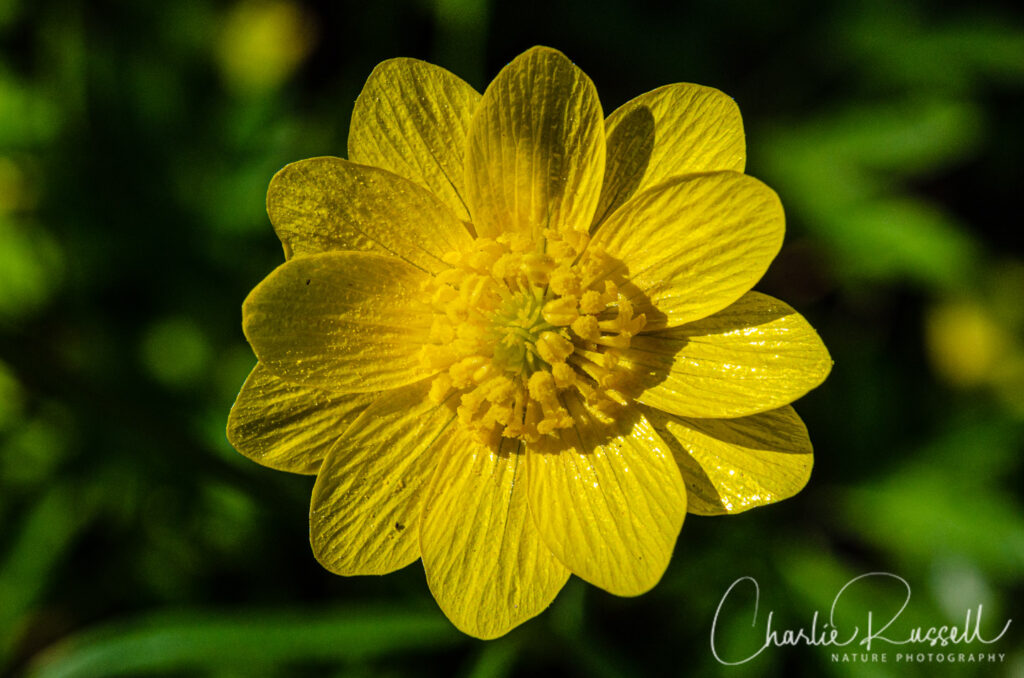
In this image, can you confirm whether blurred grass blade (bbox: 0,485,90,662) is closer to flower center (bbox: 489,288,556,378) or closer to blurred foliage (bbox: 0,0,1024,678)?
blurred foliage (bbox: 0,0,1024,678)

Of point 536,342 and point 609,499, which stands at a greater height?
point 536,342

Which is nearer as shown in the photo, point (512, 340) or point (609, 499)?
point (609, 499)

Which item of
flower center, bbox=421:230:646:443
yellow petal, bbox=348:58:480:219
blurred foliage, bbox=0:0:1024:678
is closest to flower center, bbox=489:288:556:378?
flower center, bbox=421:230:646:443

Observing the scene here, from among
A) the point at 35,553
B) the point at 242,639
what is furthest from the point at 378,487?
the point at 35,553

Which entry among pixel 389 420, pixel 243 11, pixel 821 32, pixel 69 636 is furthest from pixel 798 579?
pixel 243 11

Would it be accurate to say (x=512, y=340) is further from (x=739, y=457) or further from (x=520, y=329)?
(x=739, y=457)

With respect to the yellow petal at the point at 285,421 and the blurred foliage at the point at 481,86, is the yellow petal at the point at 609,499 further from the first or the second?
the blurred foliage at the point at 481,86

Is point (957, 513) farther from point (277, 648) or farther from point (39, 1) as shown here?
point (39, 1)

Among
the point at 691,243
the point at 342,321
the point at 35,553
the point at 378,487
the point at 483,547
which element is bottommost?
the point at 35,553
